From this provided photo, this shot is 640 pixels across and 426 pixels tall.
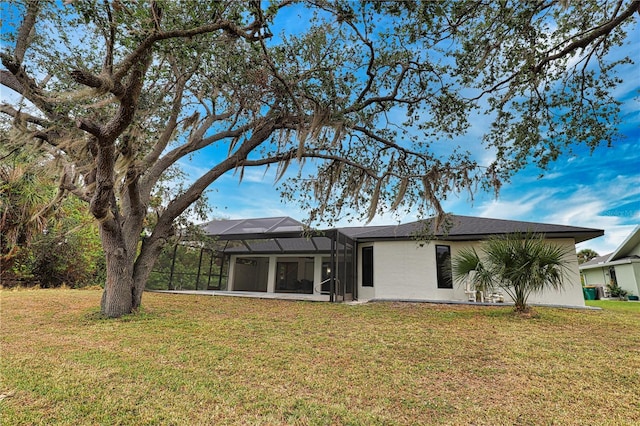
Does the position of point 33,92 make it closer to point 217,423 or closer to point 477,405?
point 217,423

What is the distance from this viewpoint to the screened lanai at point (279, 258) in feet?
37.6

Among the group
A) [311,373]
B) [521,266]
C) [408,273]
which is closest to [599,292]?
[408,273]

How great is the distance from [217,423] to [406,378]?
1.91 m

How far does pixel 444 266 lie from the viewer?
11.0 m

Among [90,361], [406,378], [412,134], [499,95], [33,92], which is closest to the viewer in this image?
[406,378]

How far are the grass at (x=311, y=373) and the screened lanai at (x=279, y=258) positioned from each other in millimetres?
5779

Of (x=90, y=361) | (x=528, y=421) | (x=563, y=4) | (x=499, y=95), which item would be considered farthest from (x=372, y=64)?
(x=90, y=361)

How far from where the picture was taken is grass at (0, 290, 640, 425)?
235 cm

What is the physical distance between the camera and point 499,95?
5652 mm

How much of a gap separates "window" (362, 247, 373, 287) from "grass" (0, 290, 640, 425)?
6238 mm

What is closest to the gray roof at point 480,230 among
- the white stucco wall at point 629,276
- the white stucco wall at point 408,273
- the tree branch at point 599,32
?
the white stucco wall at point 408,273

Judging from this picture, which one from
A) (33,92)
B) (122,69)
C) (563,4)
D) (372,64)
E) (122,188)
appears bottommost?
(122,188)

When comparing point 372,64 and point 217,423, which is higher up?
point 372,64

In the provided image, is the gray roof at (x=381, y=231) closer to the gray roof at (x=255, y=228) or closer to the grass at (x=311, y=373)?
the gray roof at (x=255, y=228)
